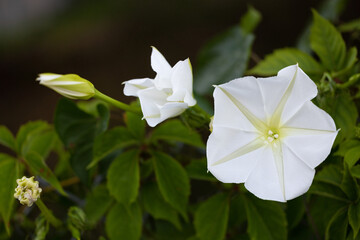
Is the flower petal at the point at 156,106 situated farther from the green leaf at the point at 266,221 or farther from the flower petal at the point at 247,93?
the green leaf at the point at 266,221

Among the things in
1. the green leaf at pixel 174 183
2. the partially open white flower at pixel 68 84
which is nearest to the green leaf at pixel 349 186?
→ the green leaf at pixel 174 183

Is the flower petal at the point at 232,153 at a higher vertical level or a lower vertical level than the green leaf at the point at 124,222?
higher

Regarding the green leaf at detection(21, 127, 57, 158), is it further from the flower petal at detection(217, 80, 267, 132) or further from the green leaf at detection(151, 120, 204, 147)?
the flower petal at detection(217, 80, 267, 132)

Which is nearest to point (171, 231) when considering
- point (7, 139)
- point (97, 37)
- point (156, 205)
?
point (156, 205)

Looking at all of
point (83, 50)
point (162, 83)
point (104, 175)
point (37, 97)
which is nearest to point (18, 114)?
point (37, 97)

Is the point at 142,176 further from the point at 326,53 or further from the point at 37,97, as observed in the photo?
the point at 37,97

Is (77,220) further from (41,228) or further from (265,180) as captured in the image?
(265,180)
